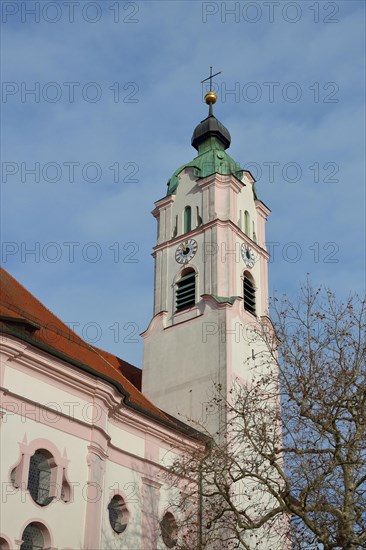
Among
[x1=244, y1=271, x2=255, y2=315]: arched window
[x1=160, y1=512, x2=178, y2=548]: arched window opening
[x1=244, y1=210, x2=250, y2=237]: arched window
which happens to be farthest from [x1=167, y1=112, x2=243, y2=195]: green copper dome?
[x1=160, y1=512, x2=178, y2=548]: arched window opening

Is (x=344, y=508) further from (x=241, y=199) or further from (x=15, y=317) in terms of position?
(x=241, y=199)

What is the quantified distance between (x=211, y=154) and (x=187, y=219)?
3.48 m

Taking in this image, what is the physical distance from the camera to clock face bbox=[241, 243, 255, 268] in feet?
105

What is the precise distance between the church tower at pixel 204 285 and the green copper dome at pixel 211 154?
6 centimetres

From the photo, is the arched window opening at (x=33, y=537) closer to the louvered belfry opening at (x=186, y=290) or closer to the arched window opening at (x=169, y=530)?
the arched window opening at (x=169, y=530)

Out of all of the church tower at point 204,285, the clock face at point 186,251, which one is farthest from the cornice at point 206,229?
the clock face at point 186,251

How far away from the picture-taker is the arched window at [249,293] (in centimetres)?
3112

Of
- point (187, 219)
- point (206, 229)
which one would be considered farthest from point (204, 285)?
point (187, 219)

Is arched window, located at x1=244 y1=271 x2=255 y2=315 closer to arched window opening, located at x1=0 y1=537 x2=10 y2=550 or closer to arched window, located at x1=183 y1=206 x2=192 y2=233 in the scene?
arched window, located at x1=183 y1=206 x2=192 y2=233

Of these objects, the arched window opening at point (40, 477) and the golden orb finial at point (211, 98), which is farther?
the golden orb finial at point (211, 98)

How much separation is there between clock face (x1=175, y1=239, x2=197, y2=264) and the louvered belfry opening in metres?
0.57

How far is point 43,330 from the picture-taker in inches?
839

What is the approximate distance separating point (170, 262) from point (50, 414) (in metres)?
14.3

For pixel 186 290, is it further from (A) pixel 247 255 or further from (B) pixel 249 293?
(A) pixel 247 255
